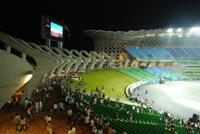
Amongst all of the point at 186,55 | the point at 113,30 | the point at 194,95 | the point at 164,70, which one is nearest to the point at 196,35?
the point at 186,55

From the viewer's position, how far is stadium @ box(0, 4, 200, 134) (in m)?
19.5

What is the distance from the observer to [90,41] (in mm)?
86625

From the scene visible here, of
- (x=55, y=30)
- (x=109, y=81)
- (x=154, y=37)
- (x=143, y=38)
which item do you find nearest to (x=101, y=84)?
(x=109, y=81)

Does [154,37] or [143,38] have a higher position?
[154,37]

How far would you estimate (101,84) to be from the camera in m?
52.7

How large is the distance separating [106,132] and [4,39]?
999 centimetres

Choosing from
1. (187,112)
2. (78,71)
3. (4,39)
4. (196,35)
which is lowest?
(187,112)

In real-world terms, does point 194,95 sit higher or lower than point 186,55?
lower

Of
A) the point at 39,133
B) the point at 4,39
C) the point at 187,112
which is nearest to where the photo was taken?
the point at 39,133

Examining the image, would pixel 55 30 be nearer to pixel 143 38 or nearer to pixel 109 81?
pixel 109 81

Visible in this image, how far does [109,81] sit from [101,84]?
504 centimetres

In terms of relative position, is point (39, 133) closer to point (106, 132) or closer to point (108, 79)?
point (106, 132)

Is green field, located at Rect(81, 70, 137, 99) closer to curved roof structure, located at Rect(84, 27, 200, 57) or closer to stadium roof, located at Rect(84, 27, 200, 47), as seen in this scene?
stadium roof, located at Rect(84, 27, 200, 47)

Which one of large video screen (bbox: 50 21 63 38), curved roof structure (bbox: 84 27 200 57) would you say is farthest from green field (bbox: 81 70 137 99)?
curved roof structure (bbox: 84 27 200 57)
